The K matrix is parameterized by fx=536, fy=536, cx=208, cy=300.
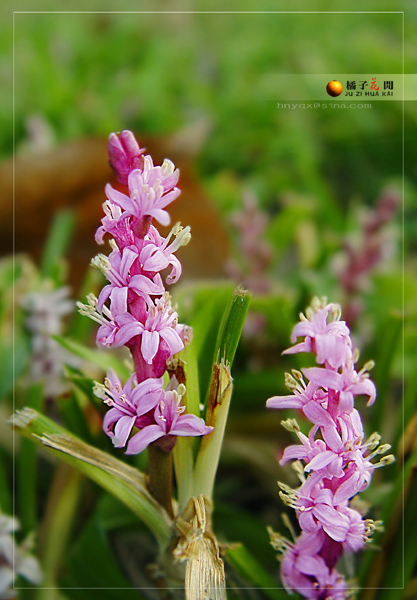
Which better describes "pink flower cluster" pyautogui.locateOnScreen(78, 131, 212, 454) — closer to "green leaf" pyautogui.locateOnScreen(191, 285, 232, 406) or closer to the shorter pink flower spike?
the shorter pink flower spike

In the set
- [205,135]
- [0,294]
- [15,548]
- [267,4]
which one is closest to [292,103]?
[205,135]

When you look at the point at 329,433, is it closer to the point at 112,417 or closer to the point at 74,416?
the point at 112,417

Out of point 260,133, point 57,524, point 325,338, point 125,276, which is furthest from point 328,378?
point 260,133

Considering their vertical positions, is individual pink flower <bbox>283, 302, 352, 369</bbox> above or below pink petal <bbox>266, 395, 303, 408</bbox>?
above

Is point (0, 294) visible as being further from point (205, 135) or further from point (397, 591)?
point (205, 135)

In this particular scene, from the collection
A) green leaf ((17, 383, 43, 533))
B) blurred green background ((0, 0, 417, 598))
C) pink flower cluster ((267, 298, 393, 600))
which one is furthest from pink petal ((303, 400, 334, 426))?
green leaf ((17, 383, 43, 533))

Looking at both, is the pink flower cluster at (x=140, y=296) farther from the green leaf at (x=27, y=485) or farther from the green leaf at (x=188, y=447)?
the green leaf at (x=27, y=485)

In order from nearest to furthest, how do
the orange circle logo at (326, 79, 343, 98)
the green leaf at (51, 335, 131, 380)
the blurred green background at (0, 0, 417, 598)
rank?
the green leaf at (51, 335, 131, 380), the orange circle logo at (326, 79, 343, 98), the blurred green background at (0, 0, 417, 598)

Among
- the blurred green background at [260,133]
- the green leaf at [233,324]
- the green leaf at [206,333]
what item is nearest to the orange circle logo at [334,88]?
the blurred green background at [260,133]
